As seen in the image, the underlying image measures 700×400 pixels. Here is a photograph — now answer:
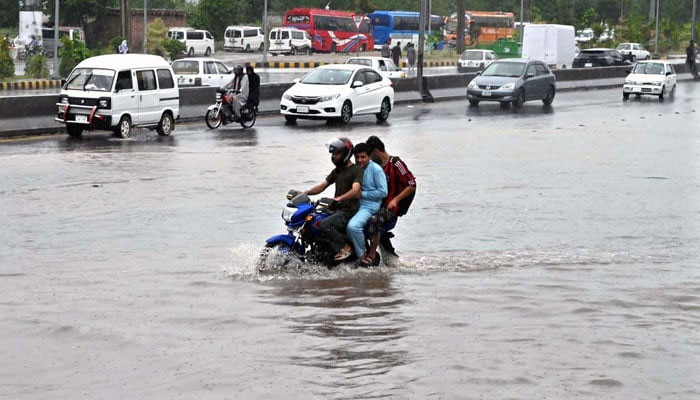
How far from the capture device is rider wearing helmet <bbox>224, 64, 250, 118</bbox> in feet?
96.8

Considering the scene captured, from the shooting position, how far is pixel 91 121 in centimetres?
2545

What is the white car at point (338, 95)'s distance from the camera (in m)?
31.5

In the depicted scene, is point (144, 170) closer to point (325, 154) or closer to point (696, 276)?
point (325, 154)

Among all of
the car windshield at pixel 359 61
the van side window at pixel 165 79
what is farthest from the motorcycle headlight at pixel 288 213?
the car windshield at pixel 359 61

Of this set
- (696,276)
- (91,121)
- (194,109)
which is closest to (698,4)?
(194,109)

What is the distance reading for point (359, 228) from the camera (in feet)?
37.6

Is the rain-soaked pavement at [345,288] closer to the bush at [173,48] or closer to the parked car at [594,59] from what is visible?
the parked car at [594,59]

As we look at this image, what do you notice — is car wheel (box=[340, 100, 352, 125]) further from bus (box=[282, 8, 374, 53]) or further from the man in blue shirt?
bus (box=[282, 8, 374, 53])

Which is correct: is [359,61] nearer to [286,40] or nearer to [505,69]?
[505,69]

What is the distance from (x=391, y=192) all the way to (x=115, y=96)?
48.8 feet

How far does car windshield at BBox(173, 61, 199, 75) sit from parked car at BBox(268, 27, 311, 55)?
40.1 metres

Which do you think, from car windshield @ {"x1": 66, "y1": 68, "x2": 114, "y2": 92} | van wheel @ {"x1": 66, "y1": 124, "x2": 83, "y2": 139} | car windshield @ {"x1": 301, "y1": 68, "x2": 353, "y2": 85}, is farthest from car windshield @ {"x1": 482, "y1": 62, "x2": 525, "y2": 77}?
van wheel @ {"x1": 66, "y1": 124, "x2": 83, "y2": 139}

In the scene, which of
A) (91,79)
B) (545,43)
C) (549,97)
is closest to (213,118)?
(91,79)

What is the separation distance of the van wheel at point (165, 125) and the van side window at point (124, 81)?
1.26 metres
